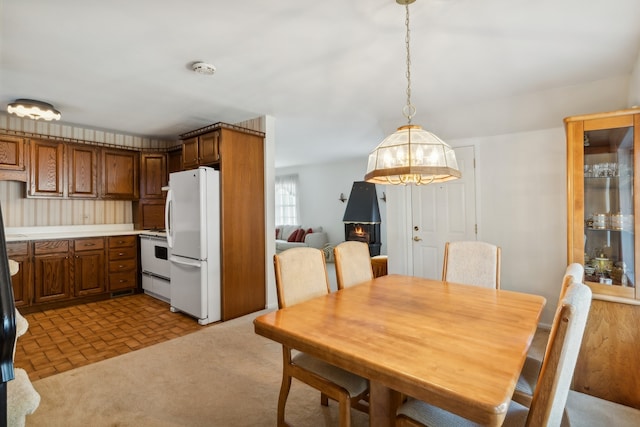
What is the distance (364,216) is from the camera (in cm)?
650

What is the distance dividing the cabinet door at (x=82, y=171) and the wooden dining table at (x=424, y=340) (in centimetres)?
411

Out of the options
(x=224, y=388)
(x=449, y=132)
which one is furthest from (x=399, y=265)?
(x=224, y=388)

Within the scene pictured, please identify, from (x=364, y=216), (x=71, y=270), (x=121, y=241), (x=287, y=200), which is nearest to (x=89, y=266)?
(x=71, y=270)

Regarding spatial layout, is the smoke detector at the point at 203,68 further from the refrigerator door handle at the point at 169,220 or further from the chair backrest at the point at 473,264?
the chair backrest at the point at 473,264

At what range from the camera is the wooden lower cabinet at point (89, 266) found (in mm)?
4016

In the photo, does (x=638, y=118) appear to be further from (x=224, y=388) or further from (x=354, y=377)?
(x=224, y=388)

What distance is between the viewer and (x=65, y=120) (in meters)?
4.00

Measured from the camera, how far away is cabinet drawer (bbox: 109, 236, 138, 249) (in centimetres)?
432

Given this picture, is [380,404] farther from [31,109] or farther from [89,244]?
[89,244]

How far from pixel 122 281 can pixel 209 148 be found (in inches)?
95.6

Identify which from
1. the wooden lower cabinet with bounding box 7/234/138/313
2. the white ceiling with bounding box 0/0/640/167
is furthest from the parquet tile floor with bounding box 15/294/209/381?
the white ceiling with bounding box 0/0/640/167

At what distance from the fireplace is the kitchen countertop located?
3806mm

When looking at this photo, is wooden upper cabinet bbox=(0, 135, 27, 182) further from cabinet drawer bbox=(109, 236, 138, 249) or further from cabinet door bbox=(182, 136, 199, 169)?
cabinet door bbox=(182, 136, 199, 169)

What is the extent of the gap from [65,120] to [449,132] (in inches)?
187
